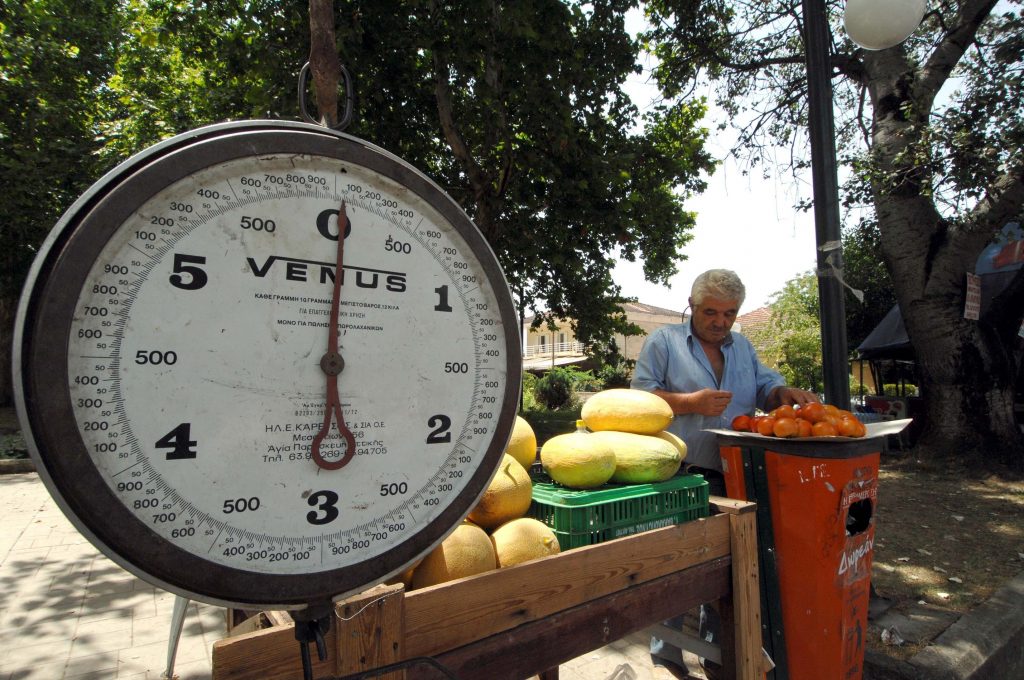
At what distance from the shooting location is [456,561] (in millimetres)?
1257

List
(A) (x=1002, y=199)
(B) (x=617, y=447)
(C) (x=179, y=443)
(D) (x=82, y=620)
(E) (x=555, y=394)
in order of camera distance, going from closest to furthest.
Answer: (C) (x=179, y=443)
(B) (x=617, y=447)
(D) (x=82, y=620)
(A) (x=1002, y=199)
(E) (x=555, y=394)

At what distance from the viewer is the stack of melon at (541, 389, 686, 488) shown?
169 centimetres

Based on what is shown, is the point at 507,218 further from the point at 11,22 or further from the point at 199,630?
the point at 11,22

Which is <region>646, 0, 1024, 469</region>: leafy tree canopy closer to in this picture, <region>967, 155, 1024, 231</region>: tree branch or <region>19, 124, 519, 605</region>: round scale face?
<region>967, 155, 1024, 231</region>: tree branch

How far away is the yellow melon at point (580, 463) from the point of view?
1673 mm

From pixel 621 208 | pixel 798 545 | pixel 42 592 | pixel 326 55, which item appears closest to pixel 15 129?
pixel 42 592

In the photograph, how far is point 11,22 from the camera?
1040cm

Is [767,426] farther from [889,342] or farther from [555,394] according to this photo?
[555,394]

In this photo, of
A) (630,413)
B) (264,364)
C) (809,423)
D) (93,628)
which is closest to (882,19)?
(809,423)

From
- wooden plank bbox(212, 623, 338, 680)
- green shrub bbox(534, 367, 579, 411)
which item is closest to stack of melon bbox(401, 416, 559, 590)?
wooden plank bbox(212, 623, 338, 680)

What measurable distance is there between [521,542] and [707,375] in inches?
66.6

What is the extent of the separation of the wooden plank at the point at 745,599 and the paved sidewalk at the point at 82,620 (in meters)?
2.79

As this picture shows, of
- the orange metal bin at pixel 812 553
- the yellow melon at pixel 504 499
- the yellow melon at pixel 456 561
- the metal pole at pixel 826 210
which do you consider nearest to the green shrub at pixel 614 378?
the metal pole at pixel 826 210

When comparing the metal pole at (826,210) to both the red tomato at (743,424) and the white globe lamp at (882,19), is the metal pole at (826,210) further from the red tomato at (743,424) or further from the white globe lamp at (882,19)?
the red tomato at (743,424)
